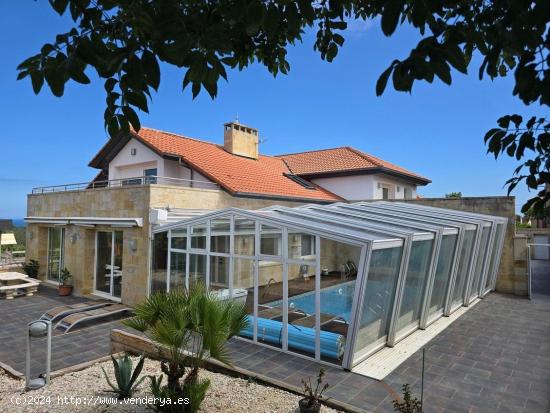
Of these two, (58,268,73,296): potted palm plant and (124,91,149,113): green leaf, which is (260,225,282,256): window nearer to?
(124,91,149,113): green leaf

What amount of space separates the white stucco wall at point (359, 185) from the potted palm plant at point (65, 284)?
14957 mm

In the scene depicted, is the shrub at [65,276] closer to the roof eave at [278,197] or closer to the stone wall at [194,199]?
the stone wall at [194,199]

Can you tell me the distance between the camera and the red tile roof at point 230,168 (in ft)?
56.3

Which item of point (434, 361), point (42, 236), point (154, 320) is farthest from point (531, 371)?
point (42, 236)

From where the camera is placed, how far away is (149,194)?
1319cm

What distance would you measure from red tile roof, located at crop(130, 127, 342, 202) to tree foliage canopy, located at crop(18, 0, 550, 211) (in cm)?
1362

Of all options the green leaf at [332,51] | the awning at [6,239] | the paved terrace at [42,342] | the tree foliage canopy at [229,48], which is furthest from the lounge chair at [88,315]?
the awning at [6,239]

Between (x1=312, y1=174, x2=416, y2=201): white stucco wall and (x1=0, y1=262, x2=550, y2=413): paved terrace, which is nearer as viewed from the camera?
(x1=0, y1=262, x2=550, y2=413): paved terrace

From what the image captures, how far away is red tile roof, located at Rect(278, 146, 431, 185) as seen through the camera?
2300 cm

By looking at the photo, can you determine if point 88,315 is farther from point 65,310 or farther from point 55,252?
point 55,252

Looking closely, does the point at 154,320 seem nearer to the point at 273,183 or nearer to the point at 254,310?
the point at 254,310

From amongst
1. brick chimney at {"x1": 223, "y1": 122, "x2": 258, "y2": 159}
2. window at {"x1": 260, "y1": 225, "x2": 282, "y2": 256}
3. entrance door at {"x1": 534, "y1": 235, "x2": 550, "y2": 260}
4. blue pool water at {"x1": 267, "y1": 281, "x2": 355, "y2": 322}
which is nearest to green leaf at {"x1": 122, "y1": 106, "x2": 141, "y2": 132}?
blue pool water at {"x1": 267, "y1": 281, "x2": 355, "y2": 322}

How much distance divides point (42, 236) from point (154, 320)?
16.0 metres

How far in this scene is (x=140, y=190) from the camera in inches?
531
